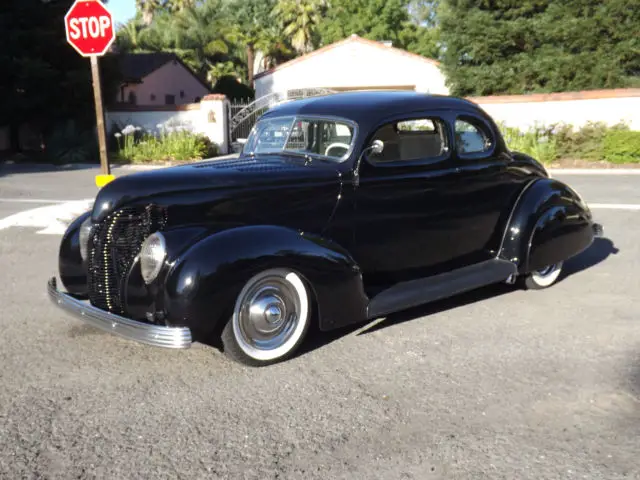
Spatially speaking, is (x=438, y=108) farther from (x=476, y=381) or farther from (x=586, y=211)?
(x=476, y=381)

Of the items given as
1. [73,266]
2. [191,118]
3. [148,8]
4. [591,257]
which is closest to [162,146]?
[191,118]

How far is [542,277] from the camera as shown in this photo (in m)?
5.94

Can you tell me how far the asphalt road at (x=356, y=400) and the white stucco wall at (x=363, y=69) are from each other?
2752cm

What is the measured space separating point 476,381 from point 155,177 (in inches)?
94.4

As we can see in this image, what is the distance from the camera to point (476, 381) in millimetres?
3916

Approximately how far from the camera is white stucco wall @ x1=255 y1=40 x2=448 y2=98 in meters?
31.7

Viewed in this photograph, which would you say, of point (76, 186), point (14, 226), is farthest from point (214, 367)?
point (76, 186)

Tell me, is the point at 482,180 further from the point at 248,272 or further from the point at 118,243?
the point at 118,243

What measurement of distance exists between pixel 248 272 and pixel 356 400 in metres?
0.97

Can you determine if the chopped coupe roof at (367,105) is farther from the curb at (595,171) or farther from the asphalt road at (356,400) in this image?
the curb at (595,171)

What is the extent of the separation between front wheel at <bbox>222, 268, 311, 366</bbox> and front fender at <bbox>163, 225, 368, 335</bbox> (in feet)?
0.27

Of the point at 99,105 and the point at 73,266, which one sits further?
the point at 99,105

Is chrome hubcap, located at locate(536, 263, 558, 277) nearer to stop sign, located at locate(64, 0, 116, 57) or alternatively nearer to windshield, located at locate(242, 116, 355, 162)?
windshield, located at locate(242, 116, 355, 162)

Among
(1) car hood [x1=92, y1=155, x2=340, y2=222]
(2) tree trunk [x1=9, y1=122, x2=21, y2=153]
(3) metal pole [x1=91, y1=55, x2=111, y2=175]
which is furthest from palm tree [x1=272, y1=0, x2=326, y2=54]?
(1) car hood [x1=92, y1=155, x2=340, y2=222]
